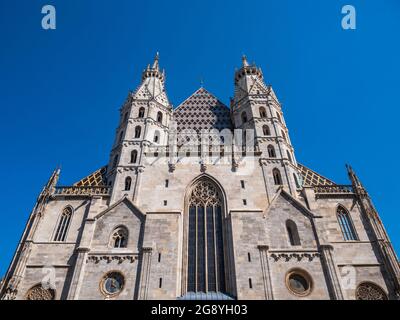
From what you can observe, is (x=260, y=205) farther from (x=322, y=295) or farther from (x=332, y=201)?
(x=322, y=295)

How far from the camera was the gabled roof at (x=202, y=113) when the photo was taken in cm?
3291

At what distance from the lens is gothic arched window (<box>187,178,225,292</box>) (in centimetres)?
2112

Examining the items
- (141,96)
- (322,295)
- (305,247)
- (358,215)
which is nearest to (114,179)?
(141,96)

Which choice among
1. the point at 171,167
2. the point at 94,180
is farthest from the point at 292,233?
the point at 94,180

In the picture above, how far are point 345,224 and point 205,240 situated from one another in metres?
10.7

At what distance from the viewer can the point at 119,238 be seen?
22828mm

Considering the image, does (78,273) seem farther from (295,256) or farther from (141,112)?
(141,112)

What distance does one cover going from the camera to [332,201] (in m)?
24.7

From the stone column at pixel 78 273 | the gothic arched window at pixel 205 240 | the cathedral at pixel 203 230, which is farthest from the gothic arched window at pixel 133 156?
the stone column at pixel 78 273

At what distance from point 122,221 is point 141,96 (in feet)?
49.6

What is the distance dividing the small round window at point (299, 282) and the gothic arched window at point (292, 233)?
2240mm

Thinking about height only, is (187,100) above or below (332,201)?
above

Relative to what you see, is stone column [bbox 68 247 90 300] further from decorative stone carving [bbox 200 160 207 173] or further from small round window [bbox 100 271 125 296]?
decorative stone carving [bbox 200 160 207 173]

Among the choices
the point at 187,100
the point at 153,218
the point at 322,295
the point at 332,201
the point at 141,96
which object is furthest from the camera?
the point at 187,100
